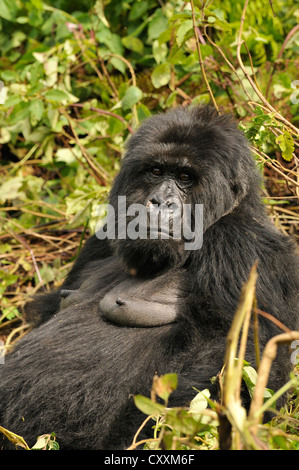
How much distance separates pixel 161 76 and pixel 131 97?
490mm

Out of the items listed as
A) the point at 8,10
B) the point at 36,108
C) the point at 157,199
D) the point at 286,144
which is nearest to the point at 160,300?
the point at 157,199

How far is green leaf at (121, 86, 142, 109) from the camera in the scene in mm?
5281

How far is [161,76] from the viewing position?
5.61 meters

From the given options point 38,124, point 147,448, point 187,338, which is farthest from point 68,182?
point 147,448

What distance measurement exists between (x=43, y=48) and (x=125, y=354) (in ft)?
13.5

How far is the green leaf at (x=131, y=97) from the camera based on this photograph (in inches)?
208

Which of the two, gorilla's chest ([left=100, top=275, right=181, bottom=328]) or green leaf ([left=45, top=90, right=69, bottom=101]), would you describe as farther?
green leaf ([left=45, top=90, right=69, bottom=101])

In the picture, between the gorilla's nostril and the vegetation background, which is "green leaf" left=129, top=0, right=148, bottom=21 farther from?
the gorilla's nostril

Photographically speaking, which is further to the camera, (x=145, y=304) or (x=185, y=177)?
(x=185, y=177)

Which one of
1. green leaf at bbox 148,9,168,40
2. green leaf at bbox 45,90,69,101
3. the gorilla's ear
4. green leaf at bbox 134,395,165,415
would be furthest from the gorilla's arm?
green leaf at bbox 148,9,168,40

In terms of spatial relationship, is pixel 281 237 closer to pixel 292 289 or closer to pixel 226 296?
pixel 292 289

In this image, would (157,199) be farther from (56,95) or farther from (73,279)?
(56,95)

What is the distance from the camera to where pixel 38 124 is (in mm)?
6168

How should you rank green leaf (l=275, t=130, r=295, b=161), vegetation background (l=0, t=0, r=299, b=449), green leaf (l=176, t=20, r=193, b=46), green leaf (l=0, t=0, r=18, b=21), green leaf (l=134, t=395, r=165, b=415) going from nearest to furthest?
green leaf (l=134, t=395, r=165, b=415) < green leaf (l=275, t=130, r=295, b=161) < green leaf (l=176, t=20, r=193, b=46) < vegetation background (l=0, t=0, r=299, b=449) < green leaf (l=0, t=0, r=18, b=21)
